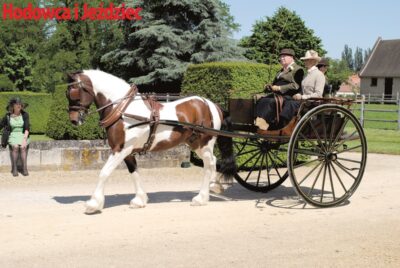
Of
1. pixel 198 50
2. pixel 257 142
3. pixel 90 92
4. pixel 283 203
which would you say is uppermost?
pixel 198 50

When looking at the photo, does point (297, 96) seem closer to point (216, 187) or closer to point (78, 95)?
point (216, 187)

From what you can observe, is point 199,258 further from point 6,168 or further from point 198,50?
point 198,50

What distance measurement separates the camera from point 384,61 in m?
68.4

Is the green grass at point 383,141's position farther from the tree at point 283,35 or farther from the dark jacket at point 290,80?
the tree at point 283,35

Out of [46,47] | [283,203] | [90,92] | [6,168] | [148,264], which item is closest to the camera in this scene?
[148,264]

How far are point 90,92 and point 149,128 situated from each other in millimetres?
1034

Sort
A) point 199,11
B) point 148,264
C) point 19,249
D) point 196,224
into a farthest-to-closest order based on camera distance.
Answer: point 199,11
point 196,224
point 19,249
point 148,264

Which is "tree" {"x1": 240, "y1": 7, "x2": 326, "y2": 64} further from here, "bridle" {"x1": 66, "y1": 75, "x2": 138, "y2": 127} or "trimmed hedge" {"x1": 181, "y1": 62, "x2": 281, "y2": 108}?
"bridle" {"x1": 66, "y1": 75, "x2": 138, "y2": 127}

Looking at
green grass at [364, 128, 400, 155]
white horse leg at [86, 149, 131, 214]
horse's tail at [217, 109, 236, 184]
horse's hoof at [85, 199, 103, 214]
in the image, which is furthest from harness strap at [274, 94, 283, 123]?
green grass at [364, 128, 400, 155]

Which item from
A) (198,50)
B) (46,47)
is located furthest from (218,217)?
(46,47)

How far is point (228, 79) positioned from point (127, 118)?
5.05m

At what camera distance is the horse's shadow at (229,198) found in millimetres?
8984

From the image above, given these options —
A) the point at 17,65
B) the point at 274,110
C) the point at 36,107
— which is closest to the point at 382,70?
the point at 17,65

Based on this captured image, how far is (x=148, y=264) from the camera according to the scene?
5.56m
